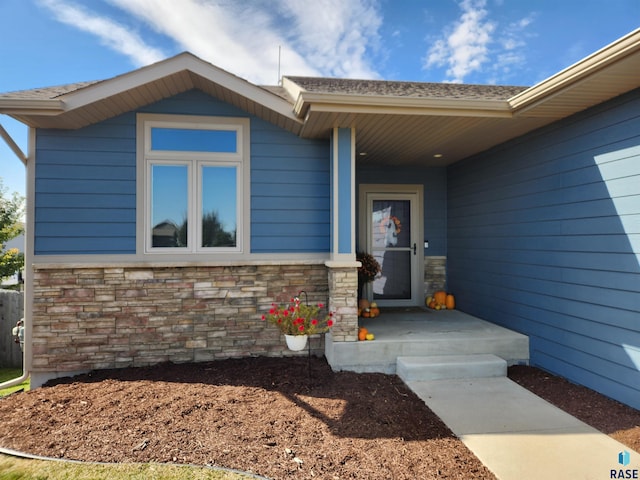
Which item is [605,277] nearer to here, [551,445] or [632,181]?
[632,181]

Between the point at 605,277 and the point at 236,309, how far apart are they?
3.73 m

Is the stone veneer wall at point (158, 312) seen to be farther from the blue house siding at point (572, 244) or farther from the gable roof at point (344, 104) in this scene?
the blue house siding at point (572, 244)

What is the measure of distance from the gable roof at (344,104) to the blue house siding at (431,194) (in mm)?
1508

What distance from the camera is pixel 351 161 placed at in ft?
12.6

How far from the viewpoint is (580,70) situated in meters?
2.68

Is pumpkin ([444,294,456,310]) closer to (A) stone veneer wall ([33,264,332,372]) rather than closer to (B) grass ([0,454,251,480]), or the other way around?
(A) stone veneer wall ([33,264,332,372])

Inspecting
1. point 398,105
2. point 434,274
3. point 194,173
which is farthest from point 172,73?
point 434,274

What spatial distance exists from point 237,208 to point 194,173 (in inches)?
24.8

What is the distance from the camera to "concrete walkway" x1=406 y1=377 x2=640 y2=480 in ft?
7.05

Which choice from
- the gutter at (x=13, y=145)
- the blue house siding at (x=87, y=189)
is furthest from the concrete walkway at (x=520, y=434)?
the gutter at (x=13, y=145)

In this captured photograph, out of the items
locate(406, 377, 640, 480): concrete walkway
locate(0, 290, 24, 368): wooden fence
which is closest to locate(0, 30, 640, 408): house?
locate(406, 377, 640, 480): concrete walkway

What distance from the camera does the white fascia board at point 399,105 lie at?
3289mm

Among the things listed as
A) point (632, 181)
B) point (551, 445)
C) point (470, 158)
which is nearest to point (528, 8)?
point (470, 158)

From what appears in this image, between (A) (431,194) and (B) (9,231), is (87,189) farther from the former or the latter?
(B) (9,231)
